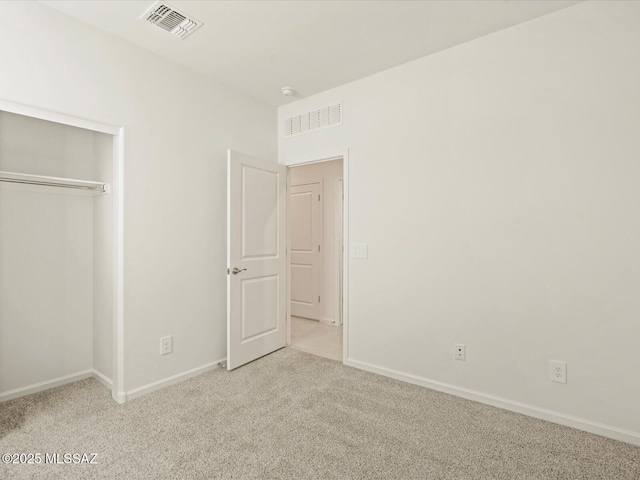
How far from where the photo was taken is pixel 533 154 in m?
2.26

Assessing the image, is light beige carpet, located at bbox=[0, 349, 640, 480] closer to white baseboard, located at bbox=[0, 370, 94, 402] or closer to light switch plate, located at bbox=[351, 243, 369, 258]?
white baseboard, located at bbox=[0, 370, 94, 402]

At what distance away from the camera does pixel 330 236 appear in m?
4.84

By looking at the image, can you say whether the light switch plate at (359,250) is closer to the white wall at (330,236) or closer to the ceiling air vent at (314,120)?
the ceiling air vent at (314,120)

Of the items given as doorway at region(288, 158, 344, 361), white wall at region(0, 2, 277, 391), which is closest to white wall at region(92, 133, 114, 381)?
white wall at region(0, 2, 277, 391)

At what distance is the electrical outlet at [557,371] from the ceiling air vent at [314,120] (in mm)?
2604

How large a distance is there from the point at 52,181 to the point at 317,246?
10.6 ft

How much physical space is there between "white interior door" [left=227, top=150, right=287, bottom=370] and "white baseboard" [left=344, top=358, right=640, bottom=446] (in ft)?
3.50

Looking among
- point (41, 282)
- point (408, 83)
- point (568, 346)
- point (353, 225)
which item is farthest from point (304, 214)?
point (568, 346)

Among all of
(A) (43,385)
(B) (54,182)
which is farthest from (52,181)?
(A) (43,385)

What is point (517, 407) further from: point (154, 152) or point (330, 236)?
point (154, 152)

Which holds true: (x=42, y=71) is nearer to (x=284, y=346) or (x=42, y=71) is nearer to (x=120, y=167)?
(x=120, y=167)

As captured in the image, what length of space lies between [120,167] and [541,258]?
10.1ft

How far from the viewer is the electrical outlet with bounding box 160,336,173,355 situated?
2.68m

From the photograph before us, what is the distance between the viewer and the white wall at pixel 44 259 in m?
2.45
